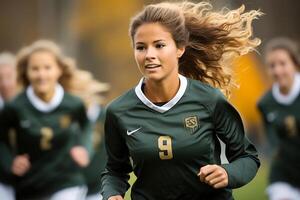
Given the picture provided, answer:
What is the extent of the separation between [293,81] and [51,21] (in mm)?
9016

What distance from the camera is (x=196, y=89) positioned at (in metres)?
4.78

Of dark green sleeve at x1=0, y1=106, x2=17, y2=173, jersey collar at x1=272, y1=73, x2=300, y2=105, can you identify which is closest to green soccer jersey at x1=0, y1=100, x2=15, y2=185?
dark green sleeve at x1=0, y1=106, x2=17, y2=173

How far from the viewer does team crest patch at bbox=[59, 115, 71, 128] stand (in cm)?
830

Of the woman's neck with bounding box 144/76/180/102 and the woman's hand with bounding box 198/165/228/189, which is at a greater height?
the woman's neck with bounding box 144/76/180/102

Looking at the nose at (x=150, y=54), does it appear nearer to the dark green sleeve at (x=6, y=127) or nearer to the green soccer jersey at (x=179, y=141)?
the green soccer jersey at (x=179, y=141)

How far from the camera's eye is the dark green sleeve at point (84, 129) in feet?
28.1

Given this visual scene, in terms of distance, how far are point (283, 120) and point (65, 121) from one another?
79.9 inches

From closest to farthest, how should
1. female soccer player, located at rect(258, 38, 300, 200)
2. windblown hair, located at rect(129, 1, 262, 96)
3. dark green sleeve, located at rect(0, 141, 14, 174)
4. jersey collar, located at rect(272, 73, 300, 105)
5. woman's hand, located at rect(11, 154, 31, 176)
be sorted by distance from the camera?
windblown hair, located at rect(129, 1, 262, 96) → woman's hand, located at rect(11, 154, 31, 176) → dark green sleeve, located at rect(0, 141, 14, 174) → female soccer player, located at rect(258, 38, 300, 200) → jersey collar, located at rect(272, 73, 300, 105)

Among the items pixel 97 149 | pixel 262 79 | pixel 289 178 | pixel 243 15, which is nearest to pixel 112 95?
pixel 262 79

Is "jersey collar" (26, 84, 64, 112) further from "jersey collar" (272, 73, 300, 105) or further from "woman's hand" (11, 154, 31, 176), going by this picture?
"jersey collar" (272, 73, 300, 105)

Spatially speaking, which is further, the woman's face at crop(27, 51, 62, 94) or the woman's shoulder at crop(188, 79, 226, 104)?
the woman's face at crop(27, 51, 62, 94)

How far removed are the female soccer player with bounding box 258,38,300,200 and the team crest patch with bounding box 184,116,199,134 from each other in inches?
160

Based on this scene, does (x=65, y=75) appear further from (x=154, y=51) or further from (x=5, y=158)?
(x=154, y=51)

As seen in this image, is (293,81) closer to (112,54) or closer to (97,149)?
(97,149)
